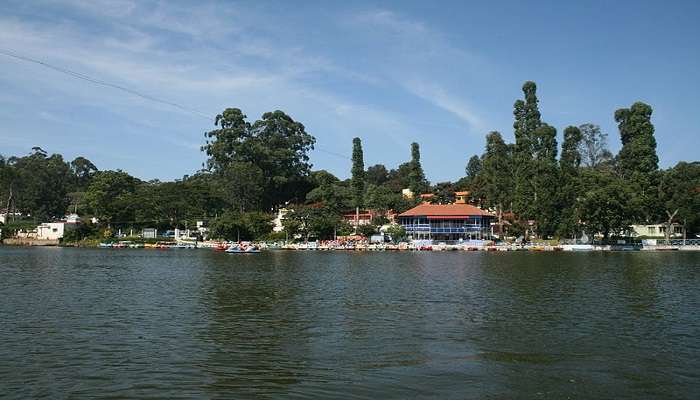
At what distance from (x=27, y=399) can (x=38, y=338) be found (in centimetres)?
578

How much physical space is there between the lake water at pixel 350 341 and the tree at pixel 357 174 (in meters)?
60.3

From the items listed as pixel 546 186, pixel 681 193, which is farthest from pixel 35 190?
pixel 681 193

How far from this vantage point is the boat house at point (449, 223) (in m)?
79.2

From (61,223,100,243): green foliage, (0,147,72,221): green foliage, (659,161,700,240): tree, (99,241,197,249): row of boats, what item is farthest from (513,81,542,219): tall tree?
(0,147,72,221): green foliage

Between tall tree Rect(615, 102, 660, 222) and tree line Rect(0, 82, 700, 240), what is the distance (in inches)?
5.3

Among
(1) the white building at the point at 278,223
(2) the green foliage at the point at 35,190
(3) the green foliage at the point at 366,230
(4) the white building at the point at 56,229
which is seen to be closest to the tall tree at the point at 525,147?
(3) the green foliage at the point at 366,230

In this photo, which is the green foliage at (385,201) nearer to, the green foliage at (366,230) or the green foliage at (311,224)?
the green foliage at (366,230)

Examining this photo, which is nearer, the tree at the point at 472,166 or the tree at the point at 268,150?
the tree at the point at 268,150

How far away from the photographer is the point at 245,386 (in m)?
11.0

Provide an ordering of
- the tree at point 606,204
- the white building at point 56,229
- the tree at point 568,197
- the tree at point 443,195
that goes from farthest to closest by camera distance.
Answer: the tree at point 443,195
the white building at point 56,229
the tree at point 568,197
the tree at point 606,204

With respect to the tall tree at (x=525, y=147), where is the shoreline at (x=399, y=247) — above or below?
below

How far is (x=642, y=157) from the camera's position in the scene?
70.5 meters

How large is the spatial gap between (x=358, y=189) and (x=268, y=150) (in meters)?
15.3

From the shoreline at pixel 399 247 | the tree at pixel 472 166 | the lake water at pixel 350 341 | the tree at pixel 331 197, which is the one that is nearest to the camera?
the lake water at pixel 350 341
